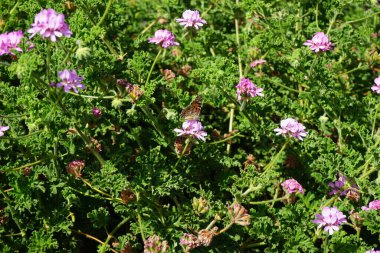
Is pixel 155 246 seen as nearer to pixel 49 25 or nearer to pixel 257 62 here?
pixel 49 25

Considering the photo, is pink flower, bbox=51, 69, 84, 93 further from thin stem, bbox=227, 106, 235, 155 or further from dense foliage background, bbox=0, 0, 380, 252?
thin stem, bbox=227, 106, 235, 155

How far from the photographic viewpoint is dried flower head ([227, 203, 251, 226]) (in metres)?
2.39

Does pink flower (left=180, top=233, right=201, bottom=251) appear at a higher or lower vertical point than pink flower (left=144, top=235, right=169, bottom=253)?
lower

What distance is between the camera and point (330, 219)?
2.43 m

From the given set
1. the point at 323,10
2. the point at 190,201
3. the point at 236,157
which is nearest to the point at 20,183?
the point at 190,201

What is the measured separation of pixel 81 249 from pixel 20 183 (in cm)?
55

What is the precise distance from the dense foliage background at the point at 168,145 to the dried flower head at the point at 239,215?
5 cm

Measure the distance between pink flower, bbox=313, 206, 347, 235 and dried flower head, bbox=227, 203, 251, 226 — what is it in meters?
0.31

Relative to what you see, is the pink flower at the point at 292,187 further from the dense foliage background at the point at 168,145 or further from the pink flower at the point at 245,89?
the pink flower at the point at 245,89

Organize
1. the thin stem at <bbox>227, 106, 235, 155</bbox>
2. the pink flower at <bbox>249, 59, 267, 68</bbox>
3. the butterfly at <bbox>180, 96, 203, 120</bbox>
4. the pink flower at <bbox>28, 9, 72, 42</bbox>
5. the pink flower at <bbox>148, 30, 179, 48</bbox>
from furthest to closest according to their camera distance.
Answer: the pink flower at <bbox>249, 59, 267, 68</bbox>, the thin stem at <bbox>227, 106, 235, 155</bbox>, the pink flower at <bbox>148, 30, 179, 48</bbox>, the butterfly at <bbox>180, 96, 203, 120</bbox>, the pink flower at <bbox>28, 9, 72, 42</bbox>

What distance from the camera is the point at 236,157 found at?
117 inches

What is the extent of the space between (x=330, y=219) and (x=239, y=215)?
1.28 feet

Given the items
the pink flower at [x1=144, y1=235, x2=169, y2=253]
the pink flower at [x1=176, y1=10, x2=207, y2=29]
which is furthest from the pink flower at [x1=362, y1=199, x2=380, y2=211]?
the pink flower at [x1=176, y1=10, x2=207, y2=29]

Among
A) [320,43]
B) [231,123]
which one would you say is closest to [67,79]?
[231,123]
